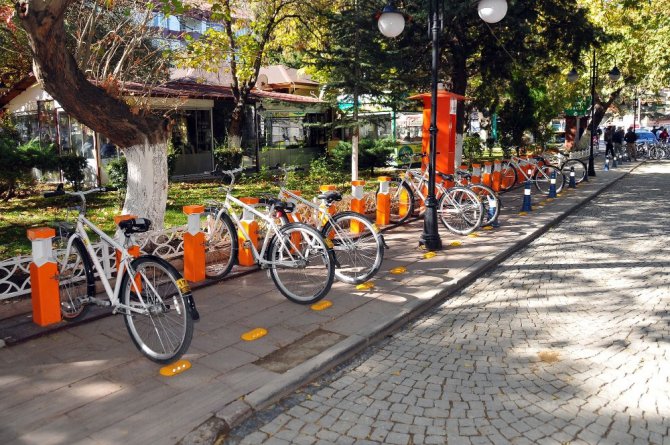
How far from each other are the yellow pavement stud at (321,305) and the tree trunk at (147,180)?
3037 mm

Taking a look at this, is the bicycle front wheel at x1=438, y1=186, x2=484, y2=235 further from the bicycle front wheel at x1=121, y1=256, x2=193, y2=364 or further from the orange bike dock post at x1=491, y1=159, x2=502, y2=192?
the bicycle front wheel at x1=121, y1=256, x2=193, y2=364

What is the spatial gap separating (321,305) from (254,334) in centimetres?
98

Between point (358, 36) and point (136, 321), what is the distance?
10002 millimetres

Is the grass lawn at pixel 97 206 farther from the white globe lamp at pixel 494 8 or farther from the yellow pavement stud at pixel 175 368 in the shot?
the white globe lamp at pixel 494 8

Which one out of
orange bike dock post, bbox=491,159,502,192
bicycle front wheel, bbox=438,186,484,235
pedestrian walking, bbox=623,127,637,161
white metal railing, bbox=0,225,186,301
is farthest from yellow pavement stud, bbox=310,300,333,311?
pedestrian walking, bbox=623,127,637,161

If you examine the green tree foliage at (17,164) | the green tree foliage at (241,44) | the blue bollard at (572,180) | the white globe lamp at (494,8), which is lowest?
the blue bollard at (572,180)

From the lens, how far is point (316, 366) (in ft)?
13.9

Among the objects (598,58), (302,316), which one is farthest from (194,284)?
(598,58)

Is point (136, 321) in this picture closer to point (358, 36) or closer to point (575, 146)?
point (358, 36)

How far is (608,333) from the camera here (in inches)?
194

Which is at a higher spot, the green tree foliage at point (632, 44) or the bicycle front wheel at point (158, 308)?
the green tree foliage at point (632, 44)

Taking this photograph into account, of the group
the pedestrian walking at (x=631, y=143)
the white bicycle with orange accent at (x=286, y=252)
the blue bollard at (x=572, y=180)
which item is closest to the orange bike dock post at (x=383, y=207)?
the white bicycle with orange accent at (x=286, y=252)

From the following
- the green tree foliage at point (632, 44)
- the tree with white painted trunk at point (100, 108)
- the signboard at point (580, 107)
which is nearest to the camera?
the tree with white painted trunk at point (100, 108)

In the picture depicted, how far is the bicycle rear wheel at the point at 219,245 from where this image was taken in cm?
659
